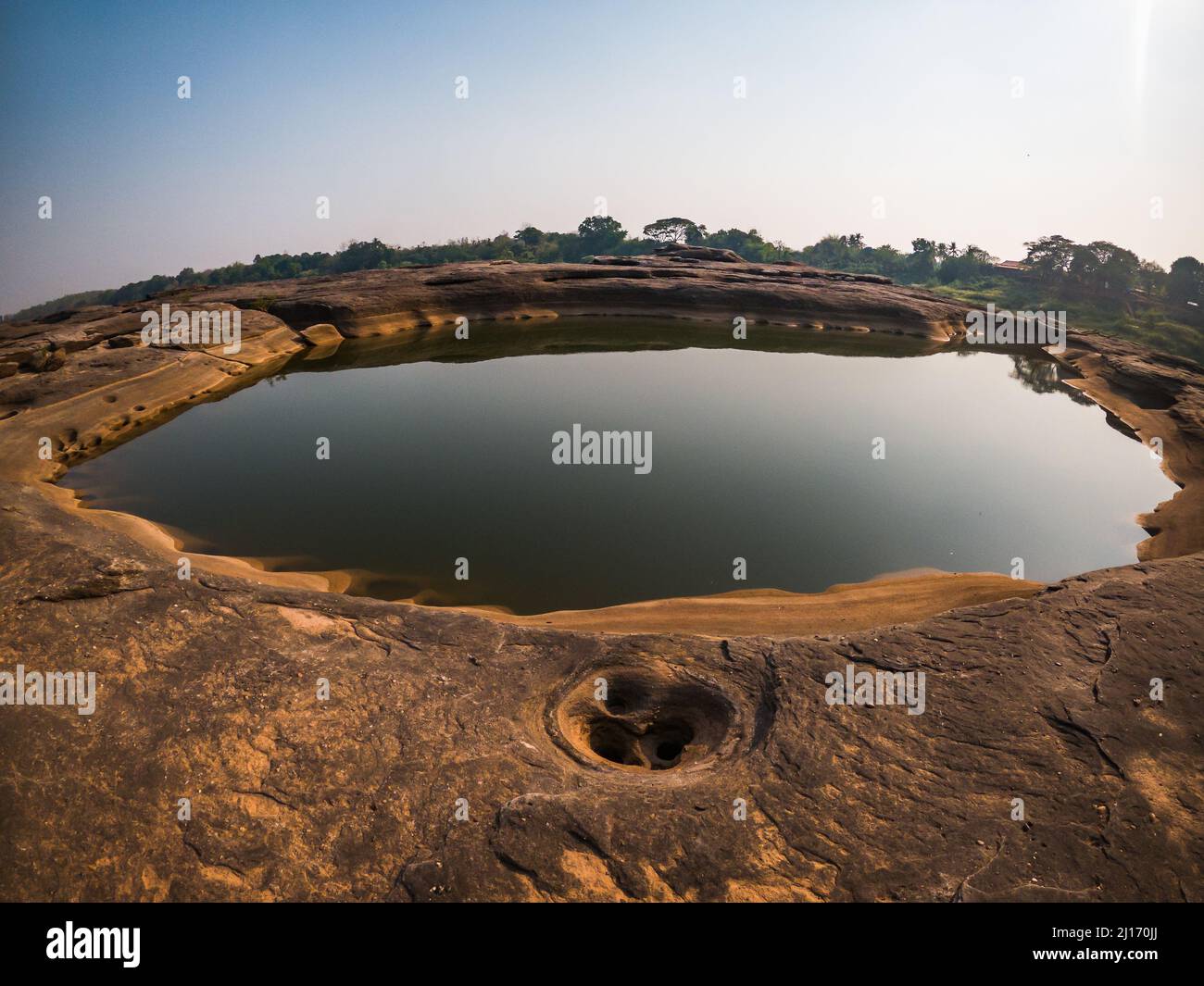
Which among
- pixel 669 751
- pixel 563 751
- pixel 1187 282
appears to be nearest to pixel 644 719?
pixel 669 751

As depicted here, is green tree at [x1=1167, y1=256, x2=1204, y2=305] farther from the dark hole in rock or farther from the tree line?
the dark hole in rock

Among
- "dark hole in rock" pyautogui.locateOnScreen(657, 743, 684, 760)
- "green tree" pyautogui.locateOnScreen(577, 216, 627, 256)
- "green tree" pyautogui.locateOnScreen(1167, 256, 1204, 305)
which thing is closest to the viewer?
"dark hole in rock" pyautogui.locateOnScreen(657, 743, 684, 760)

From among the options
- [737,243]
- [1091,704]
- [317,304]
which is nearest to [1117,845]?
[1091,704]

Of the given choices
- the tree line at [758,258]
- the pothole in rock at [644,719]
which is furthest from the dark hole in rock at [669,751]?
the tree line at [758,258]

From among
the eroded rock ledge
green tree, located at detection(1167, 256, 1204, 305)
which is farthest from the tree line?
the eroded rock ledge

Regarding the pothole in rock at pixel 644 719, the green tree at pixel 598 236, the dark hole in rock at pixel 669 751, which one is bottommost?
the dark hole in rock at pixel 669 751

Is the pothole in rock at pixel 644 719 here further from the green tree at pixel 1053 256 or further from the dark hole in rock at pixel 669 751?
the green tree at pixel 1053 256
